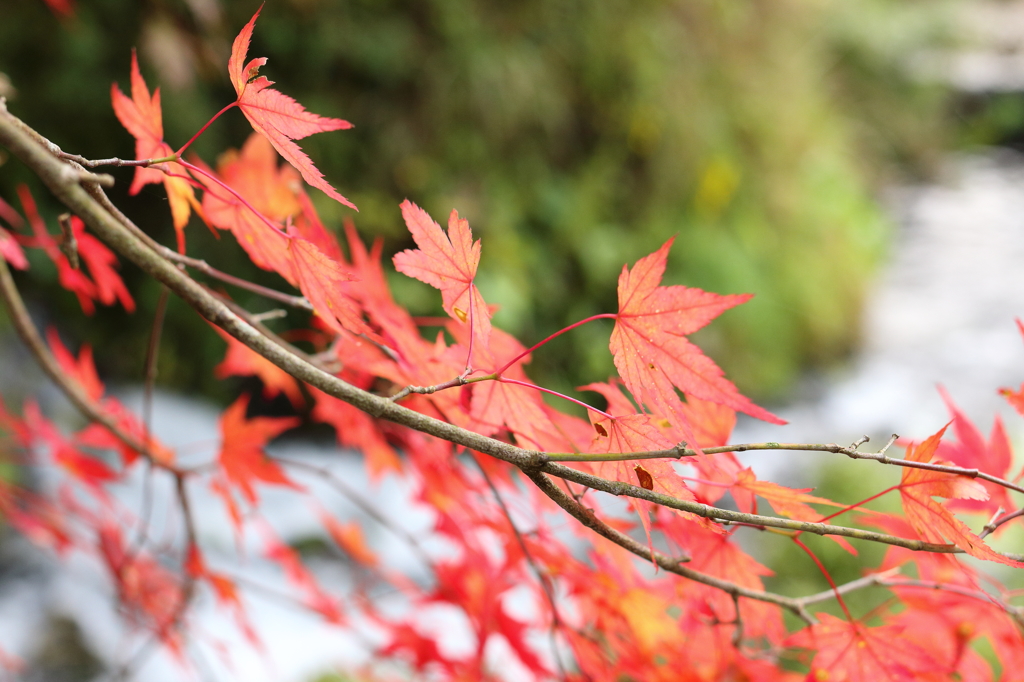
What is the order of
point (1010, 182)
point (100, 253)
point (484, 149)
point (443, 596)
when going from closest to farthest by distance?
1. point (100, 253)
2. point (443, 596)
3. point (484, 149)
4. point (1010, 182)

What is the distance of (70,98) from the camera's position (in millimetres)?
2152

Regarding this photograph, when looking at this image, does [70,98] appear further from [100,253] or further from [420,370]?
[420,370]

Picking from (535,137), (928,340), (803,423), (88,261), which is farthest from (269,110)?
(928,340)

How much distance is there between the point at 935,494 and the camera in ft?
1.13

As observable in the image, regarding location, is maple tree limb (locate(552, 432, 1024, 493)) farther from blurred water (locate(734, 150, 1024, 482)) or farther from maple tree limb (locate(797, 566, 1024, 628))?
blurred water (locate(734, 150, 1024, 482))

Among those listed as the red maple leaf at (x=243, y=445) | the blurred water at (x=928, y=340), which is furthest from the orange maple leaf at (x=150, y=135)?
the blurred water at (x=928, y=340)

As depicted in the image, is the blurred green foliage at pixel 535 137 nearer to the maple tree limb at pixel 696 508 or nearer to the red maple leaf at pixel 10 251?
the red maple leaf at pixel 10 251

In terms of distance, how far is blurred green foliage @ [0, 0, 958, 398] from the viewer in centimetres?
219

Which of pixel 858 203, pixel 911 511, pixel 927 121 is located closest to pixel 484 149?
pixel 911 511

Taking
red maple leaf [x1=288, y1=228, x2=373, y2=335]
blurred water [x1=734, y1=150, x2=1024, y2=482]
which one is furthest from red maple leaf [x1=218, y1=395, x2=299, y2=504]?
blurred water [x1=734, y1=150, x2=1024, y2=482]

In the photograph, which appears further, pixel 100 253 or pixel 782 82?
pixel 782 82

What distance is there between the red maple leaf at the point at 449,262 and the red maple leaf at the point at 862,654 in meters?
0.29

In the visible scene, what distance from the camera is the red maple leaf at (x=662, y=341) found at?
34 cm

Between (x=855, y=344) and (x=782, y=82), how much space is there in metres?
1.58
